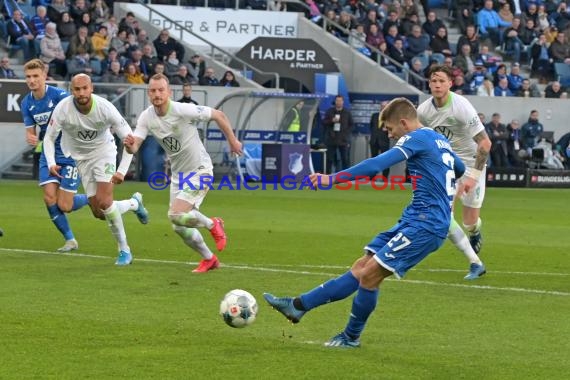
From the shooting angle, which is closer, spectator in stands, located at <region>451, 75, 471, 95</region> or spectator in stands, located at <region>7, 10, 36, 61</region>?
spectator in stands, located at <region>7, 10, 36, 61</region>

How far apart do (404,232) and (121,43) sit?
25899 mm

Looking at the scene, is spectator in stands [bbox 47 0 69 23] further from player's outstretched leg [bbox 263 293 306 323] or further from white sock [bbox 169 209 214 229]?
player's outstretched leg [bbox 263 293 306 323]

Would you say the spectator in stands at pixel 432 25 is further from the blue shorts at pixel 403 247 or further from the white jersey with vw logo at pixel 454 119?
the blue shorts at pixel 403 247

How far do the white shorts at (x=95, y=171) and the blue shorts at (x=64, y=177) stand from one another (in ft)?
3.14

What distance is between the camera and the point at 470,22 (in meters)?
42.8

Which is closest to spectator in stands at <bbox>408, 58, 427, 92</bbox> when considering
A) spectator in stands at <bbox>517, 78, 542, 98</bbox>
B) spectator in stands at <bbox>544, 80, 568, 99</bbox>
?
spectator in stands at <bbox>517, 78, 542, 98</bbox>

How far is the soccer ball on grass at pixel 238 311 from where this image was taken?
9.79 meters

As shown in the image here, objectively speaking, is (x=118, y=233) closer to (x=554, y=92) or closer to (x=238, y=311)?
(x=238, y=311)

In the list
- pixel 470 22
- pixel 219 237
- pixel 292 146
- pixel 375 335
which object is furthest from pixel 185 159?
pixel 470 22

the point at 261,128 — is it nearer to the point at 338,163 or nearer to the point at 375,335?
the point at 338,163

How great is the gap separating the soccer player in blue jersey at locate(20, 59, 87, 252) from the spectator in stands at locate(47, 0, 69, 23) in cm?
1797

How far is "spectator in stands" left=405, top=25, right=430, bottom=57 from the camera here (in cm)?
4059

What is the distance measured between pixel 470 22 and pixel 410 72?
16.5 ft

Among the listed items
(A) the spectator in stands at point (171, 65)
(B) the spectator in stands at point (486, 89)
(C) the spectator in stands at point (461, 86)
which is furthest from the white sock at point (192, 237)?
(B) the spectator in stands at point (486, 89)
